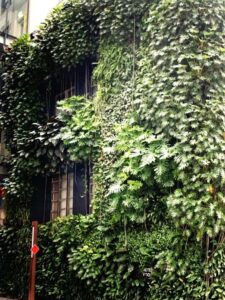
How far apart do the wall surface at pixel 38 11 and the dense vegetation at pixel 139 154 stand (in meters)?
2.54

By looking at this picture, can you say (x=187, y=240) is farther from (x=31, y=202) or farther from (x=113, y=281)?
(x=31, y=202)

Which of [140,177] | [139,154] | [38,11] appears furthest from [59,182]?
[38,11]

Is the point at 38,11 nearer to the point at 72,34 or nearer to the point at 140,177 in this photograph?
the point at 72,34

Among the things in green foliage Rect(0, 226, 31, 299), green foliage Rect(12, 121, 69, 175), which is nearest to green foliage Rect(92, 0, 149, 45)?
green foliage Rect(12, 121, 69, 175)

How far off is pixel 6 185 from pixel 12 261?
208 centimetres

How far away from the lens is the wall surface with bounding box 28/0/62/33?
538 inches

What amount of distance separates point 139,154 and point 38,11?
9.08 meters

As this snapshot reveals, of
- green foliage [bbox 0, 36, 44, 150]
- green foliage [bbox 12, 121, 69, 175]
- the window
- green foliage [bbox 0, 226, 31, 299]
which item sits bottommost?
green foliage [bbox 0, 226, 31, 299]

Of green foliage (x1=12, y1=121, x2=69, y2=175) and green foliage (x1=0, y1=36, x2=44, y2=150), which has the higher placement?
green foliage (x1=0, y1=36, x2=44, y2=150)

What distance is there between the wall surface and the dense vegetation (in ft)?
8.33

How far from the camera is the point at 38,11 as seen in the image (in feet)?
48.1

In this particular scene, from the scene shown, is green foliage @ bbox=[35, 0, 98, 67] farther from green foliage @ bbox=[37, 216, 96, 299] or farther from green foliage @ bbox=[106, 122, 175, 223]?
green foliage @ bbox=[37, 216, 96, 299]

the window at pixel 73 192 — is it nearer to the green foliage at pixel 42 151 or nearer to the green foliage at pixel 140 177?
the green foliage at pixel 42 151

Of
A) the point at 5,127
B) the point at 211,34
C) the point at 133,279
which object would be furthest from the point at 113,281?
the point at 5,127
